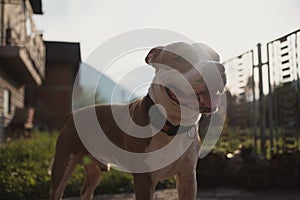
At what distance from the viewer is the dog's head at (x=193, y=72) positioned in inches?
98.0

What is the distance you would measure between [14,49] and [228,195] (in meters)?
7.19

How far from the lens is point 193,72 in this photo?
2566 millimetres

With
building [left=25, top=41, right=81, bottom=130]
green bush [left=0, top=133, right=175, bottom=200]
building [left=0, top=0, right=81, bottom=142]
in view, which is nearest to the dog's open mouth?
building [left=0, top=0, right=81, bottom=142]

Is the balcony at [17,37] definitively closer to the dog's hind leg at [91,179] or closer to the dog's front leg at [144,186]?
the dog's hind leg at [91,179]

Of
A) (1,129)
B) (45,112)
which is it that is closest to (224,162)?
(1,129)

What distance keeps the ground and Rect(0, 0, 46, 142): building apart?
630 centimetres

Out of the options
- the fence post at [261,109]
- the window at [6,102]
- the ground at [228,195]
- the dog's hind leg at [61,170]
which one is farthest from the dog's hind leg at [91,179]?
the window at [6,102]

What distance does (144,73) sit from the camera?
3404 millimetres

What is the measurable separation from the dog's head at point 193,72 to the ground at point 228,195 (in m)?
2.36

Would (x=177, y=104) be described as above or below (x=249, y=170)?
above

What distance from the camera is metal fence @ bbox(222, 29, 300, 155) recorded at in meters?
5.39

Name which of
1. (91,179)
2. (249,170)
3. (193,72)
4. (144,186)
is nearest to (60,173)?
(91,179)

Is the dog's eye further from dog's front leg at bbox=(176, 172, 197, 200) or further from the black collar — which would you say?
dog's front leg at bbox=(176, 172, 197, 200)

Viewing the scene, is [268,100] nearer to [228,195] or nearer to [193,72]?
[228,195]
